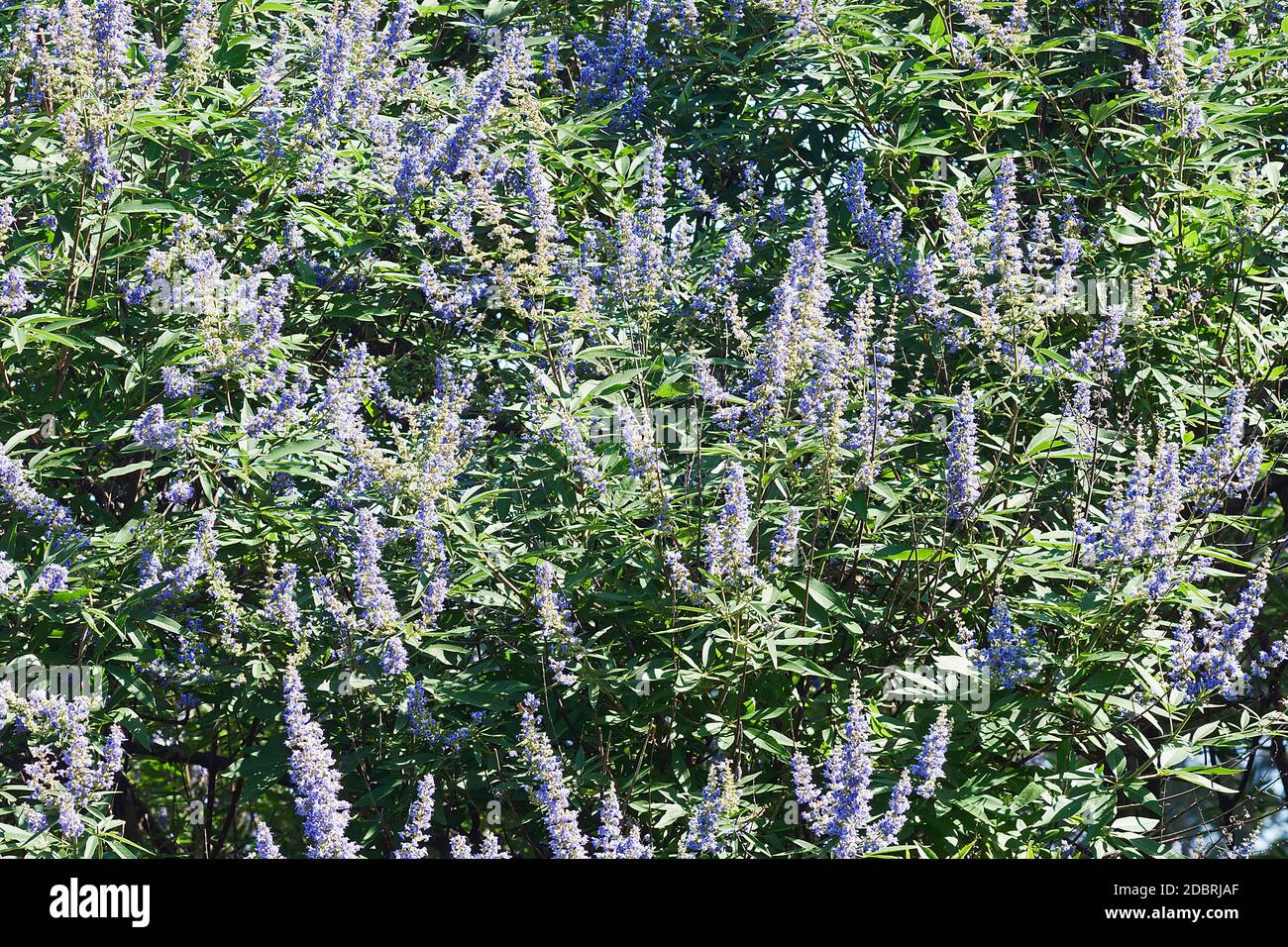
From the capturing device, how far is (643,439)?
4.73 m

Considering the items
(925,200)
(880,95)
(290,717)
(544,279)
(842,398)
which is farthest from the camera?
(925,200)

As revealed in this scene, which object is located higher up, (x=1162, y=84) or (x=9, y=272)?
(x=1162, y=84)

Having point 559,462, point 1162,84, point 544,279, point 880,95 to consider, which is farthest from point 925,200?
point 559,462

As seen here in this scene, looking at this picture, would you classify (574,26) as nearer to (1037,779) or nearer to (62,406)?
(62,406)

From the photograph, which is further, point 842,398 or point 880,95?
point 880,95

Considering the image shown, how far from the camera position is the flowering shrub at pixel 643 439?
4680 millimetres

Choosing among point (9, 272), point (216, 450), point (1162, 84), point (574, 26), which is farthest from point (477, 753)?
point (574, 26)

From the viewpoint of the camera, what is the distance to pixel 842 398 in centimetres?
471

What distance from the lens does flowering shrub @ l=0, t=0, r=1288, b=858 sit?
4680 millimetres

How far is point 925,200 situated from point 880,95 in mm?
615

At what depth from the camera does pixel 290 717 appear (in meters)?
4.13

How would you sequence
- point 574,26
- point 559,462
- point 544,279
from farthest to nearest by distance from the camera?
1. point 574,26
2. point 544,279
3. point 559,462
